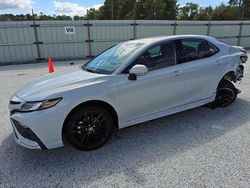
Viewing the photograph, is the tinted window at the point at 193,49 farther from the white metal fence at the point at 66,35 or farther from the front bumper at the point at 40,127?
the white metal fence at the point at 66,35

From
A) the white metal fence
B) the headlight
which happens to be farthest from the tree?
the headlight

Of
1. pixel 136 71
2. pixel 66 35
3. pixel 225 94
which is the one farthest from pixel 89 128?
pixel 66 35

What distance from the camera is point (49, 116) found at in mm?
2568

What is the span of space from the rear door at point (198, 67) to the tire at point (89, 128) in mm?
1510

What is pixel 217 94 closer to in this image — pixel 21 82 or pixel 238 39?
pixel 21 82

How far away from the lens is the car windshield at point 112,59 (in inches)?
127

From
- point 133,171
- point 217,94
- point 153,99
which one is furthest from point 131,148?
point 217,94

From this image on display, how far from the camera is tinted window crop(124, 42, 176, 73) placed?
3242mm

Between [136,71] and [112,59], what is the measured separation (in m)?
0.69

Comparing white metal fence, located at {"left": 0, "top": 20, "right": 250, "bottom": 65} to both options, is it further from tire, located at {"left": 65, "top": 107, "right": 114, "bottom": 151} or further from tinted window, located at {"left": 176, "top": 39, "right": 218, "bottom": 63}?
tire, located at {"left": 65, "top": 107, "right": 114, "bottom": 151}

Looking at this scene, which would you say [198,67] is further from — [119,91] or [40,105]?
[40,105]

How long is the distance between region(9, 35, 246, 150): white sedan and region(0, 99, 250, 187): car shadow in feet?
0.83

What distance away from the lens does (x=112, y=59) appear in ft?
11.4

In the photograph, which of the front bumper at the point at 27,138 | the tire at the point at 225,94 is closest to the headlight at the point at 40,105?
the front bumper at the point at 27,138
